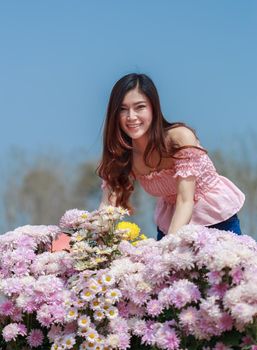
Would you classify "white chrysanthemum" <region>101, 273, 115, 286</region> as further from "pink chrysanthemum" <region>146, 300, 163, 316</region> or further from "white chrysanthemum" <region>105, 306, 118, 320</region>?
"pink chrysanthemum" <region>146, 300, 163, 316</region>

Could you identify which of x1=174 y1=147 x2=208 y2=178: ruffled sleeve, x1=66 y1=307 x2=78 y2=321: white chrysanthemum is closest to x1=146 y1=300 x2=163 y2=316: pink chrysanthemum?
x1=66 y1=307 x2=78 y2=321: white chrysanthemum

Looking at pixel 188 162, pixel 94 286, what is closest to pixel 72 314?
pixel 94 286

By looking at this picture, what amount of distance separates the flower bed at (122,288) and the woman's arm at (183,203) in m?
0.44

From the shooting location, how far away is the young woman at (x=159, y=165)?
14.5 ft

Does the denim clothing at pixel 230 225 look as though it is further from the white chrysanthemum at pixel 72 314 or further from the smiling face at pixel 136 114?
the white chrysanthemum at pixel 72 314

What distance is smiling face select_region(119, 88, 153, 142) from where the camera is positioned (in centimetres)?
442

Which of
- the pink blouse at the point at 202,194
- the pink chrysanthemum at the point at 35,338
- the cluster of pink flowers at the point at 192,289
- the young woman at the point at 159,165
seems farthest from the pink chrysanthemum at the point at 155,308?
the pink blouse at the point at 202,194

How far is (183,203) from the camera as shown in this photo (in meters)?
4.41

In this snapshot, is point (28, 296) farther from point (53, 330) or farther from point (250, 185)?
point (250, 185)

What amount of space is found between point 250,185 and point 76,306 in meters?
11.6

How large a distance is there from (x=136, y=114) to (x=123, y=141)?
273mm

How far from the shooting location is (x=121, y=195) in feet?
15.8

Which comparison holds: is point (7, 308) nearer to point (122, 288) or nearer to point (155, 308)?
point (122, 288)

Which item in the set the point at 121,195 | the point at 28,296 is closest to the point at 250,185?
the point at 121,195
